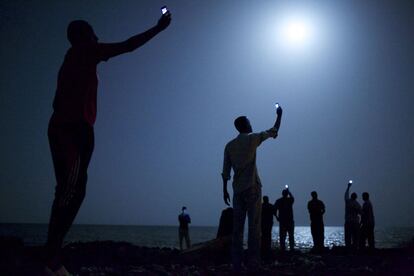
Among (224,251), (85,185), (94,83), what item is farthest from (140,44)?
(224,251)

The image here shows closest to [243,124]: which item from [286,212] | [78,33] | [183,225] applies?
[78,33]

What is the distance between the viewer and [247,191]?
16.1 feet

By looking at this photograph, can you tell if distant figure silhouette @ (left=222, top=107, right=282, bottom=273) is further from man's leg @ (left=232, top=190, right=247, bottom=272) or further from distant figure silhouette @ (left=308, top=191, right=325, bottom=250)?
distant figure silhouette @ (left=308, top=191, right=325, bottom=250)

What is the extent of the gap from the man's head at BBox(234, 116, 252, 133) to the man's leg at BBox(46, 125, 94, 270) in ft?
9.56

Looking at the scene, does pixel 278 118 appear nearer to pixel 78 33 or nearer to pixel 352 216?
pixel 78 33

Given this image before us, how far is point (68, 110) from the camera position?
9.21 ft

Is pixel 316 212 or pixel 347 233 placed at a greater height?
pixel 316 212

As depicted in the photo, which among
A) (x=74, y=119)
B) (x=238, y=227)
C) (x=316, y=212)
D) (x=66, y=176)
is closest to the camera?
(x=66, y=176)

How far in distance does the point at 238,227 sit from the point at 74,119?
308cm

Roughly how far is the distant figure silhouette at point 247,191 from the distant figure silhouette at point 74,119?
255 cm

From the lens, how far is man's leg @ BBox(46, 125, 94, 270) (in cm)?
255

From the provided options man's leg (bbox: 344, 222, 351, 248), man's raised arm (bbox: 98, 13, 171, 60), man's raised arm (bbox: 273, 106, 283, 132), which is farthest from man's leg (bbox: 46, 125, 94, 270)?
man's leg (bbox: 344, 222, 351, 248)

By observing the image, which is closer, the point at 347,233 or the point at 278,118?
the point at 278,118

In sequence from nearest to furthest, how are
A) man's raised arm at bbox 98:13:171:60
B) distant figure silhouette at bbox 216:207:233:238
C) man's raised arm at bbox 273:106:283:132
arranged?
1. man's raised arm at bbox 98:13:171:60
2. man's raised arm at bbox 273:106:283:132
3. distant figure silhouette at bbox 216:207:233:238
